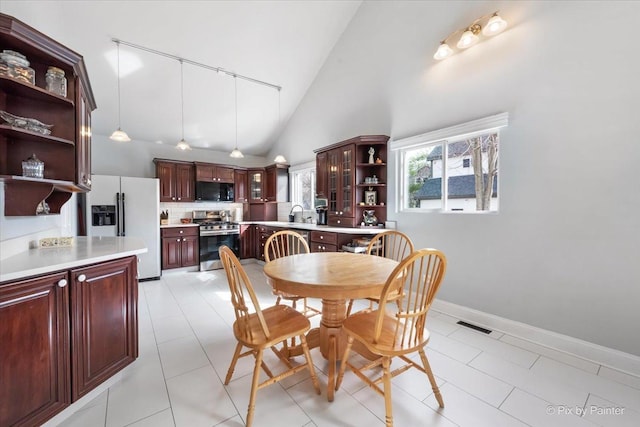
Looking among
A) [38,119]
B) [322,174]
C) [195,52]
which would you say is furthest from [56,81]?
[322,174]

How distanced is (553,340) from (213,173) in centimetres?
579

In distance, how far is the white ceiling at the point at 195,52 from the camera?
3094 millimetres

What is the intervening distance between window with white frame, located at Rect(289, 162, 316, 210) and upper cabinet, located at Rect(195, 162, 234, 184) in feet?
4.55

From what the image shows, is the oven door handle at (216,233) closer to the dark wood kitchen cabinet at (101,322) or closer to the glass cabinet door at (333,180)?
the glass cabinet door at (333,180)

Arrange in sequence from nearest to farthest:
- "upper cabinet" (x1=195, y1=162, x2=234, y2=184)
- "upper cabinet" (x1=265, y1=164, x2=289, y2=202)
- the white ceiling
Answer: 1. the white ceiling
2. "upper cabinet" (x1=195, y1=162, x2=234, y2=184)
3. "upper cabinet" (x1=265, y1=164, x2=289, y2=202)

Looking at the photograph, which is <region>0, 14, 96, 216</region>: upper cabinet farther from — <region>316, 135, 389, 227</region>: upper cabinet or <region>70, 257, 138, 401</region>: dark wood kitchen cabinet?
<region>316, 135, 389, 227</region>: upper cabinet

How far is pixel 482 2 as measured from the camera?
8.61 ft

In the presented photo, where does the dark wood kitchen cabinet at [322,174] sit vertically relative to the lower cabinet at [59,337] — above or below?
above

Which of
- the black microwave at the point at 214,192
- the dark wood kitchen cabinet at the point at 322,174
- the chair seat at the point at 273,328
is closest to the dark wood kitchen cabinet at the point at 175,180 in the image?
the black microwave at the point at 214,192

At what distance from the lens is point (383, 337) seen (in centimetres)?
150

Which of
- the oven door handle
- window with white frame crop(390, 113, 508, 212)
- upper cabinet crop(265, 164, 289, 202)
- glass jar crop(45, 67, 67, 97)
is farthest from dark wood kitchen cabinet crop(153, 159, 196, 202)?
window with white frame crop(390, 113, 508, 212)

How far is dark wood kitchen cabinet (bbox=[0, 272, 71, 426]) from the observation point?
3.93 ft

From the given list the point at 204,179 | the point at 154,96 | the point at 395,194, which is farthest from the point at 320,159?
the point at 154,96

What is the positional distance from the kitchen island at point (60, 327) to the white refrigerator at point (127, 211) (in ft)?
8.08
